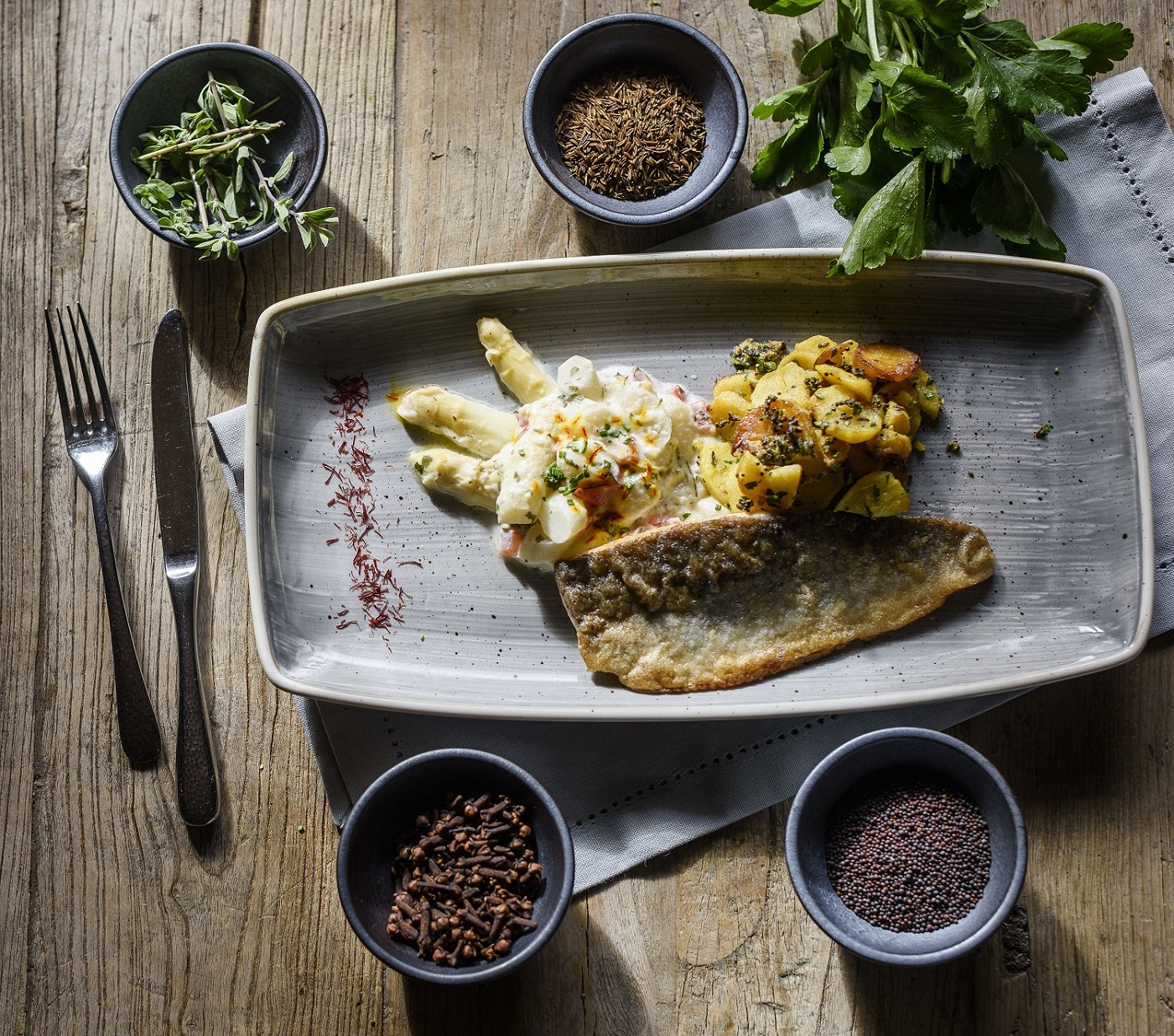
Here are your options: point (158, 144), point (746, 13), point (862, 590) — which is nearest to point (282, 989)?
point (862, 590)

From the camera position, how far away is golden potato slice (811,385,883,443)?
284 centimetres

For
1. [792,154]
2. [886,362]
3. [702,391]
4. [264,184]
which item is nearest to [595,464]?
[702,391]

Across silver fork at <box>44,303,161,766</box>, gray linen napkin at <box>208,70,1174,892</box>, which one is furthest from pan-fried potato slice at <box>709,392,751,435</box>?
silver fork at <box>44,303,161,766</box>

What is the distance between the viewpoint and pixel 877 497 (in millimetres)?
2928

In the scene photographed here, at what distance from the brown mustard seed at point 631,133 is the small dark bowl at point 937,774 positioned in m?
1.93

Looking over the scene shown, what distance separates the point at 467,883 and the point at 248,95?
271cm

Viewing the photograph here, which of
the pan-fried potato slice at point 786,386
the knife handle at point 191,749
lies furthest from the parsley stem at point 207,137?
the pan-fried potato slice at point 786,386

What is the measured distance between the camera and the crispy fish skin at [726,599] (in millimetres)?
2949

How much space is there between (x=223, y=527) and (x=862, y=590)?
2146 mm

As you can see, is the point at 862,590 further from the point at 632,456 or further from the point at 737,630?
the point at 632,456

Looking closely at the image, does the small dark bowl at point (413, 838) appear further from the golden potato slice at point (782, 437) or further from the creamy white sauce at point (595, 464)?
the golden potato slice at point (782, 437)

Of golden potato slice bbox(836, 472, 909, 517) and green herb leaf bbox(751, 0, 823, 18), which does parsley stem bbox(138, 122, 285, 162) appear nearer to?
green herb leaf bbox(751, 0, 823, 18)

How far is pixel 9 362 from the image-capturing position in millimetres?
3363

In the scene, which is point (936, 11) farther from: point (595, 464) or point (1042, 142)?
point (595, 464)
